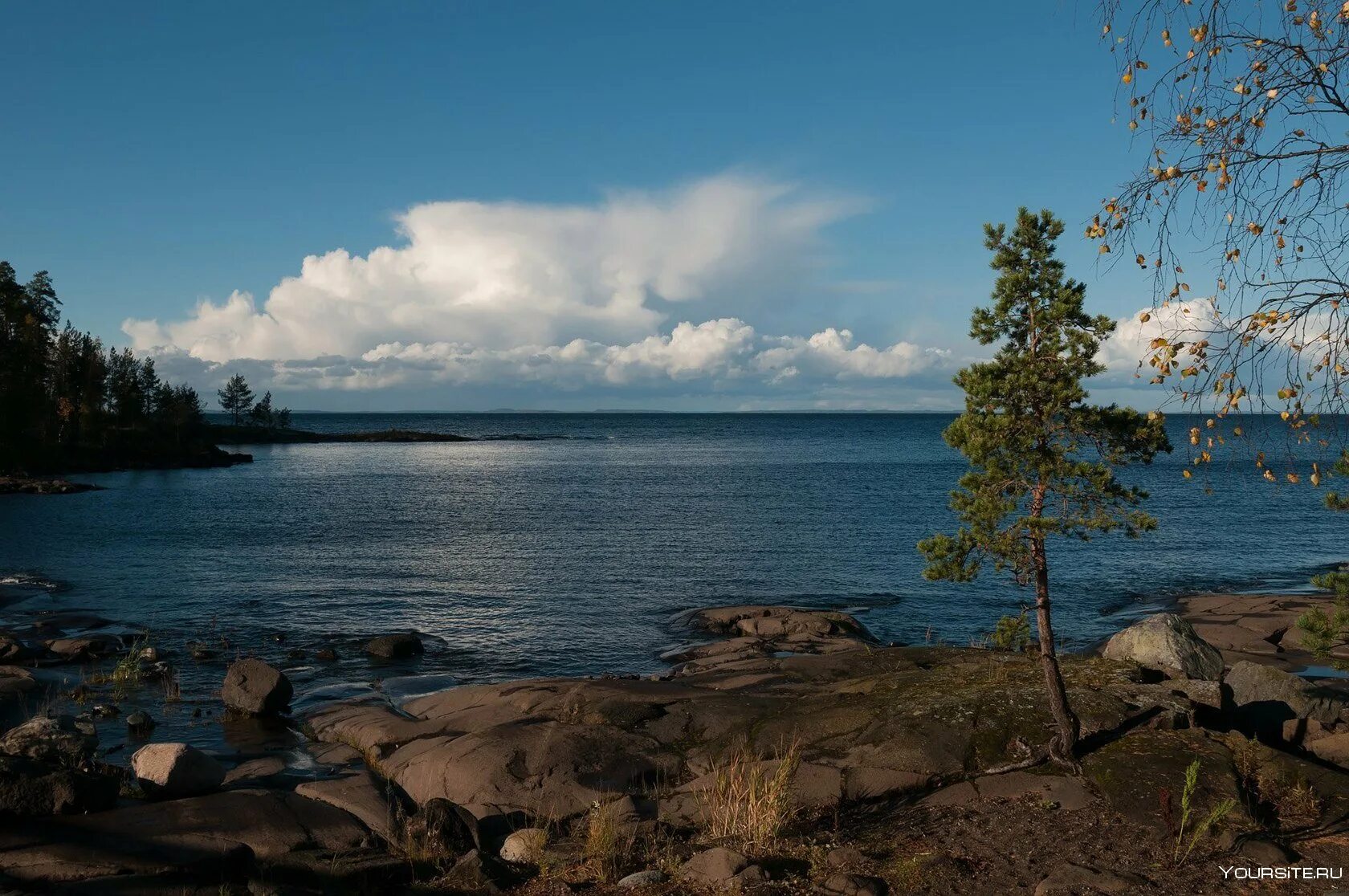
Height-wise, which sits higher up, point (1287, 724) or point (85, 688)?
point (1287, 724)

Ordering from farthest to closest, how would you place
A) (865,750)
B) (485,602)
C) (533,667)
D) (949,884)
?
(485,602) → (533,667) → (865,750) → (949,884)

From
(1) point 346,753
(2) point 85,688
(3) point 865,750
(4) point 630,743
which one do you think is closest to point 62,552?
(2) point 85,688

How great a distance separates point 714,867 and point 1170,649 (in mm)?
11846

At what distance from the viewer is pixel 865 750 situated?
1315 cm

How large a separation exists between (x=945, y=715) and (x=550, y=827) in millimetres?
6021

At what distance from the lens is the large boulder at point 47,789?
11.1 m

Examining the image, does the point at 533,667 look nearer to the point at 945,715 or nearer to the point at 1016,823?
the point at 945,715

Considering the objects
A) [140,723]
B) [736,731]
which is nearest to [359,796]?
[736,731]

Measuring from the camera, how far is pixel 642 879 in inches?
378

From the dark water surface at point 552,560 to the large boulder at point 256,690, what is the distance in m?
1.67

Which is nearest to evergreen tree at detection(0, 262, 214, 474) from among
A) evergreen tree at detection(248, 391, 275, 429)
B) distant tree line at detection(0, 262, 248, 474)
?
distant tree line at detection(0, 262, 248, 474)

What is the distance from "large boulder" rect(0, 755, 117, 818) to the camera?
436 inches

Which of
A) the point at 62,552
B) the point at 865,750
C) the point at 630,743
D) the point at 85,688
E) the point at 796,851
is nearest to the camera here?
the point at 796,851

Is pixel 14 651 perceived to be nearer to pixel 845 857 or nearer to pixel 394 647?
pixel 394 647
